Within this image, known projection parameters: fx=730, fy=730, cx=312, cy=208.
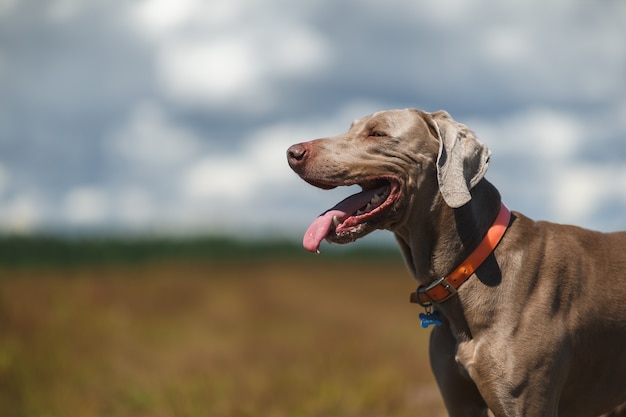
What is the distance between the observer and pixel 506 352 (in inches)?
161

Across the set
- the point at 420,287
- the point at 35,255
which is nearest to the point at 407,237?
the point at 420,287

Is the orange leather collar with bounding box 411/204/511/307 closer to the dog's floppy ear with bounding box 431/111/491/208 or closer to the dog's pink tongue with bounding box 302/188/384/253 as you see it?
the dog's floppy ear with bounding box 431/111/491/208

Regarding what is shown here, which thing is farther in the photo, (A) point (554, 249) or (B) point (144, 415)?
(B) point (144, 415)

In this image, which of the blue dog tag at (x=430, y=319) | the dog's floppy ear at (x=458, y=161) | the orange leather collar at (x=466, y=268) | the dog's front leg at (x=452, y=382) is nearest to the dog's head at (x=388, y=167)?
the dog's floppy ear at (x=458, y=161)

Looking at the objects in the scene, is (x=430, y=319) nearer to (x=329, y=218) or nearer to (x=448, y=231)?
(x=448, y=231)

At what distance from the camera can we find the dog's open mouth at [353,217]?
4199 mm

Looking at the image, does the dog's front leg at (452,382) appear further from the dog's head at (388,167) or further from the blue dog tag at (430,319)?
the dog's head at (388,167)

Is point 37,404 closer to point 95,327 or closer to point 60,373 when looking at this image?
point 60,373

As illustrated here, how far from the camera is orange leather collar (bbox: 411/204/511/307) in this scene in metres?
4.29

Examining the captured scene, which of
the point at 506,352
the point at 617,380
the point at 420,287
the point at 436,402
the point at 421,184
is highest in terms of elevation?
the point at 421,184

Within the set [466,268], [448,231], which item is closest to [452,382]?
[466,268]

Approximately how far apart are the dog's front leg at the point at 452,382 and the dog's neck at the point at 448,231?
0.41 meters

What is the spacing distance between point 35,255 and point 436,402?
24.6m

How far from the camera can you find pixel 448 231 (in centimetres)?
436
